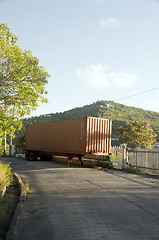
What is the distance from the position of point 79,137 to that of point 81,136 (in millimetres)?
275

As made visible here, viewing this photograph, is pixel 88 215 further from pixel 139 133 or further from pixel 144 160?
pixel 139 133

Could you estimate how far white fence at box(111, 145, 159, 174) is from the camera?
1502cm

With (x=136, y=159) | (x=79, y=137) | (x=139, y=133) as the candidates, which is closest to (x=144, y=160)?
A: (x=136, y=159)

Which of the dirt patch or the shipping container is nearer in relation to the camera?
the dirt patch

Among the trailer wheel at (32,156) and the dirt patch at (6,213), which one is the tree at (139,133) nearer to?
the trailer wheel at (32,156)

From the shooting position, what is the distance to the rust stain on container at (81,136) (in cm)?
1827

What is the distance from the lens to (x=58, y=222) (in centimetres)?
530

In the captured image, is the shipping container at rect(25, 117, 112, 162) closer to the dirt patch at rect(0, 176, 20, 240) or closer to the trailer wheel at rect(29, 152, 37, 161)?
the trailer wheel at rect(29, 152, 37, 161)

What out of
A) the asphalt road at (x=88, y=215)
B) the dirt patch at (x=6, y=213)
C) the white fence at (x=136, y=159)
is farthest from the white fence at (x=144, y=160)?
the dirt patch at (x=6, y=213)

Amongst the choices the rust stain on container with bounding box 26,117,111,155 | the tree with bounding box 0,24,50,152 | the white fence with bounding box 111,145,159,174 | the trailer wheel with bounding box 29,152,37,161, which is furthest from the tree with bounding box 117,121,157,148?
the tree with bounding box 0,24,50,152

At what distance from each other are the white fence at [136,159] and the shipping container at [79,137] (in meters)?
0.81

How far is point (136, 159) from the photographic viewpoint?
16.6 meters

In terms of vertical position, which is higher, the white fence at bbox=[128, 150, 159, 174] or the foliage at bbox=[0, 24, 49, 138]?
the foliage at bbox=[0, 24, 49, 138]

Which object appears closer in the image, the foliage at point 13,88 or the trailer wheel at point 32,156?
the foliage at point 13,88
